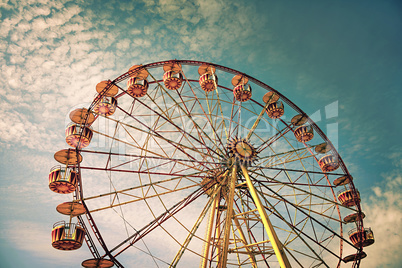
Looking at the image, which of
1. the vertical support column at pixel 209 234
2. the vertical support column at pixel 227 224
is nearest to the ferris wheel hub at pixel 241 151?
the vertical support column at pixel 227 224

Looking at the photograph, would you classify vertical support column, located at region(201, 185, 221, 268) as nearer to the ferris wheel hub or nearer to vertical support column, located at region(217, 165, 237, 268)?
vertical support column, located at region(217, 165, 237, 268)

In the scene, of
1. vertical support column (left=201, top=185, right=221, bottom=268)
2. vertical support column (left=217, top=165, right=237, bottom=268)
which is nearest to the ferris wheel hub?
vertical support column (left=217, top=165, right=237, bottom=268)

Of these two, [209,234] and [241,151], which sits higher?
[241,151]

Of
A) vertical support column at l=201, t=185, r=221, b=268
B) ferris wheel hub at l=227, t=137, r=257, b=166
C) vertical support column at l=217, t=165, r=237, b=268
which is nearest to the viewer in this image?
vertical support column at l=217, t=165, r=237, b=268

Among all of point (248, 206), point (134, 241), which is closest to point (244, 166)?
point (248, 206)

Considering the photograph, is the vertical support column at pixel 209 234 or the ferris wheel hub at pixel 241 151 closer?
the vertical support column at pixel 209 234

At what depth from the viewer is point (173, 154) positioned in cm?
1420

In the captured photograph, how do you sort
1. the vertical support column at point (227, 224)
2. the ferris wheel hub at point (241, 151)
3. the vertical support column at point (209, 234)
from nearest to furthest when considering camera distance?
1. the vertical support column at point (227, 224)
2. the vertical support column at point (209, 234)
3. the ferris wheel hub at point (241, 151)

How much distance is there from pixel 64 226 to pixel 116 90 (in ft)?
25.4

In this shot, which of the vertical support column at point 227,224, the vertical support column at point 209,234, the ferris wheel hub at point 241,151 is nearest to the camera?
the vertical support column at point 227,224

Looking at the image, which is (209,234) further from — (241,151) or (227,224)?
(241,151)

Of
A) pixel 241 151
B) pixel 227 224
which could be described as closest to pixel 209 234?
pixel 227 224

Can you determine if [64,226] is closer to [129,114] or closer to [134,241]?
[134,241]

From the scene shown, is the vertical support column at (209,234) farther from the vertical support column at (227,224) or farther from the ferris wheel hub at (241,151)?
the ferris wheel hub at (241,151)
